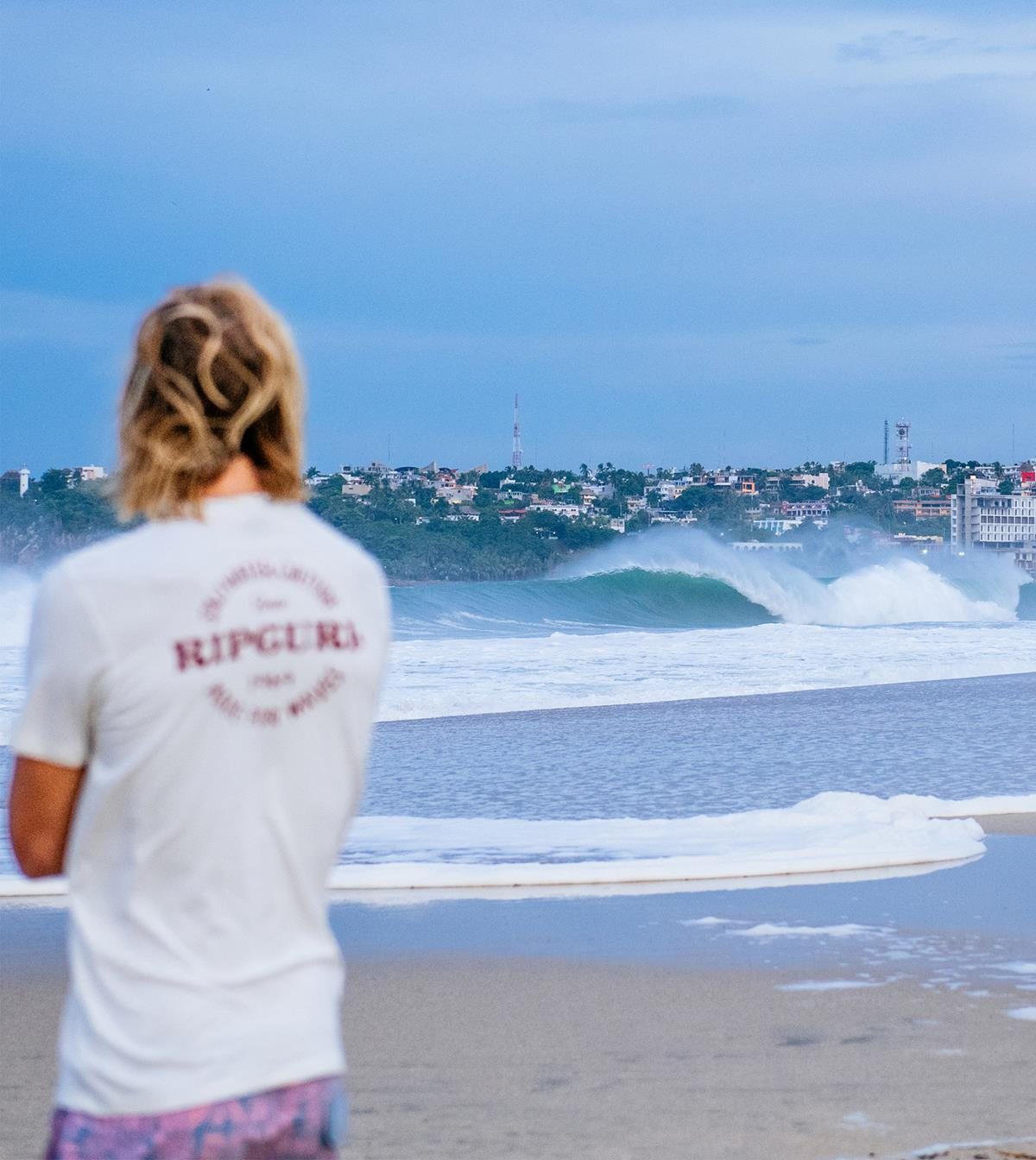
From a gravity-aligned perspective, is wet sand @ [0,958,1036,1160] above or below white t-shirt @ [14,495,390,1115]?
below

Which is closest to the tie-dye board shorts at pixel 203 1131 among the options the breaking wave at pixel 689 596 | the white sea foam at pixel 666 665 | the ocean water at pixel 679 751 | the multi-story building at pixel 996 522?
the ocean water at pixel 679 751

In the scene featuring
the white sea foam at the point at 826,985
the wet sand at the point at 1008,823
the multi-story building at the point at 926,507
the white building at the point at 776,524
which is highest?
the multi-story building at the point at 926,507

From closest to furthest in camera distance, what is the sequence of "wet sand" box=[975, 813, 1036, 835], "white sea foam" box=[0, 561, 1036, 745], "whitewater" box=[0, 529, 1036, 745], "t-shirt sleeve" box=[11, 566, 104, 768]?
"t-shirt sleeve" box=[11, 566, 104, 768], "wet sand" box=[975, 813, 1036, 835], "white sea foam" box=[0, 561, 1036, 745], "whitewater" box=[0, 529, 1036, 745]

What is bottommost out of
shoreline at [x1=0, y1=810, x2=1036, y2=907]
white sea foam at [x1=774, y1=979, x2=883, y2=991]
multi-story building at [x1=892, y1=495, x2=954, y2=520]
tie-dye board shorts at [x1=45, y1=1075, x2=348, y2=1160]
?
shoreline at [x1=0, y1=810, x2=1036, y2=907]

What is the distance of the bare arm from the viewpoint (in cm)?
167

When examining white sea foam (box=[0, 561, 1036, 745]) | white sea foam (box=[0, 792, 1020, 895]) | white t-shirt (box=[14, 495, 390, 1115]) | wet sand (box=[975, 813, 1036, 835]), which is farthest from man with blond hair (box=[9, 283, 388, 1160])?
white sea foam (box=[0, 561, 1036, 745])

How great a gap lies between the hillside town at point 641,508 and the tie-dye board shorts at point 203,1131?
160 feet

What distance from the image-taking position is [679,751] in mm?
11977

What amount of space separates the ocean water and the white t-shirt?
5.19 meters

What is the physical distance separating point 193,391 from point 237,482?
109mm

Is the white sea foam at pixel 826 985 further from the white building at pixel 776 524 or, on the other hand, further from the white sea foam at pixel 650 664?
the white building at pixel 776 524

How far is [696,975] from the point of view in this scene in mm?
5277

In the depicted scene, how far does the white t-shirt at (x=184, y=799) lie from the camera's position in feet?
5.40

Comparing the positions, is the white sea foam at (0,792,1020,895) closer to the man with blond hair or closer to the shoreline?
the shoreline
